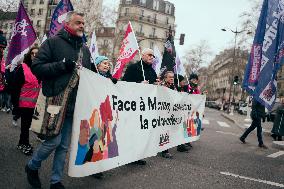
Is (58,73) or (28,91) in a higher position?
(58,73)

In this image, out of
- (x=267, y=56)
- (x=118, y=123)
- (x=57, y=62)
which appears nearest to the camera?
(x=57, y=62)

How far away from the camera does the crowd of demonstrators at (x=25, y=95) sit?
21.0ft

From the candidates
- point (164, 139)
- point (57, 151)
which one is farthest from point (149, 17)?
point (57, 151)

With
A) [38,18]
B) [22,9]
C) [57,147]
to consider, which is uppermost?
[38,18]

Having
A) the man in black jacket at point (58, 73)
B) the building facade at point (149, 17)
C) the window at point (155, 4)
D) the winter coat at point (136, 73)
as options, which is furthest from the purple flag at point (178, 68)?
the window at point (155, 4)

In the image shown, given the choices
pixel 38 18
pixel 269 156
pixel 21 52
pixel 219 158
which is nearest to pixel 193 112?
pixel 219 158

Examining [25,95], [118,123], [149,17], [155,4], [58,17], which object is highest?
[155,4]

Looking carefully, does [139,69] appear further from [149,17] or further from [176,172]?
[149,17]

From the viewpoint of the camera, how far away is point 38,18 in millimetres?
88312

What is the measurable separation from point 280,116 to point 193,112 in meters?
5.92

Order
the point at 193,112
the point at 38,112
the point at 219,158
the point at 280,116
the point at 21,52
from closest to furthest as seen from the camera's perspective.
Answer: the point at 38,112 → the point at 21,52 → the point at 219,158 → the point at 193,112 → the point at 280,116

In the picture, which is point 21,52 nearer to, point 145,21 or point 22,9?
point 22,9

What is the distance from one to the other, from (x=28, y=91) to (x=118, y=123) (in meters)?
1.90

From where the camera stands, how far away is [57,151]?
4426 millimetres
